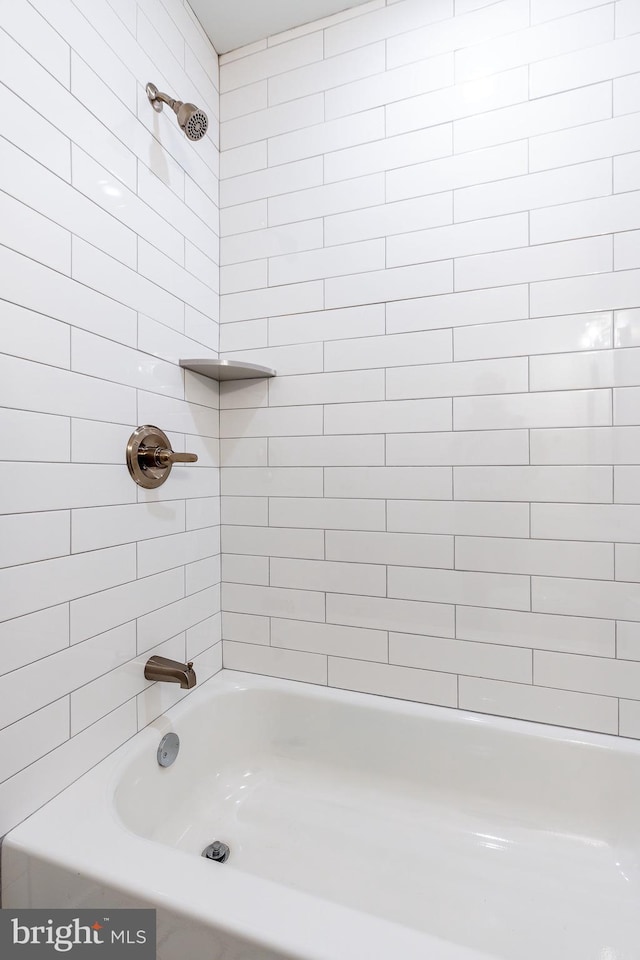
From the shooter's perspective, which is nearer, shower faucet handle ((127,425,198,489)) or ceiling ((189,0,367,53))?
shower faucet handle ((127,425,198,489))

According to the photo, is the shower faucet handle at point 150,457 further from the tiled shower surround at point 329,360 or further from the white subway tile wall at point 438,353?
the white subway tile wall at point 438,353

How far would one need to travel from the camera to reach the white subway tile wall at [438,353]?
1.26m

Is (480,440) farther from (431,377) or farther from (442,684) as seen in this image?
(442,684)

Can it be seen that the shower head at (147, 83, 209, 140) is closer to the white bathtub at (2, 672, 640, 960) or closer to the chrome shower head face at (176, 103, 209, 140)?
the chrome shower head face at (176, 103, 209, 140)

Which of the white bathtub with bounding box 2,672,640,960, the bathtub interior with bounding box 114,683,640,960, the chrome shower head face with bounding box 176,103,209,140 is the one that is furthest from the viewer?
the chrome shower head face with bounding box 176,103,209,140

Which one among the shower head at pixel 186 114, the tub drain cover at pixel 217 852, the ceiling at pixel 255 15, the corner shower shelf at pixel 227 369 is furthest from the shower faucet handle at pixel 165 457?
the ceiling at pixel 255 15

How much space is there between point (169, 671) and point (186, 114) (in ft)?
4.78

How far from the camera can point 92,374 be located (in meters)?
1.12

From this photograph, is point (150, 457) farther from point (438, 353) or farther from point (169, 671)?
point (438, 353)

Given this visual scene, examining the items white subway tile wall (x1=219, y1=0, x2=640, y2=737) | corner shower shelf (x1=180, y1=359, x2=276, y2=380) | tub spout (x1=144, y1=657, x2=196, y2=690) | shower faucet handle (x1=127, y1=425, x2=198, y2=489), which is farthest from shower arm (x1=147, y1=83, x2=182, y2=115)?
tub spout (x1=144, y1=657, x2=196, y2=690)

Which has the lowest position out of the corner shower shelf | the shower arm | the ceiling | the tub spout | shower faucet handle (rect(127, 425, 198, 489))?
the tub spout

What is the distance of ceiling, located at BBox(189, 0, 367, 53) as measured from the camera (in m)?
1.49

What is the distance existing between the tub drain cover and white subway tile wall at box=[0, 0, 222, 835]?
1.25 feet

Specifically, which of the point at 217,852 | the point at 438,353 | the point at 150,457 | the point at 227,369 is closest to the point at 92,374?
the point at 150,457
